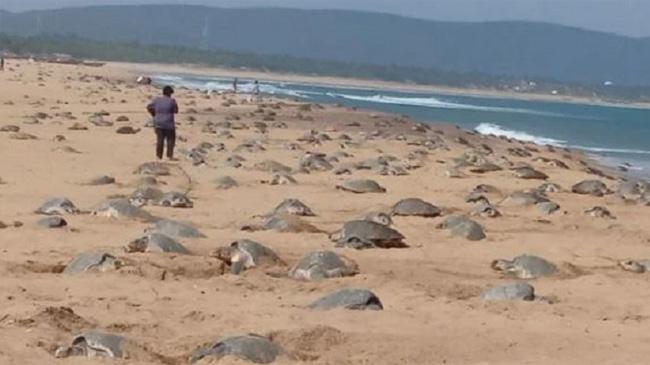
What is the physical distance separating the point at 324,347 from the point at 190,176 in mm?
10915

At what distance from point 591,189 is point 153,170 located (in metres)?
7.03

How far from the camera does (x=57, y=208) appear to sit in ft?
44.7

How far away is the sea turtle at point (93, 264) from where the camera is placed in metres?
10.4

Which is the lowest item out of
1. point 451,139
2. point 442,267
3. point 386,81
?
point 386,81

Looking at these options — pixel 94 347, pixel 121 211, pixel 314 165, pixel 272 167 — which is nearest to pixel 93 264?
A: pixel 94 347

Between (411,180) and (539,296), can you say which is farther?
(411,180)

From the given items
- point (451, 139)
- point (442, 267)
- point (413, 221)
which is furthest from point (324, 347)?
point (451, 139)

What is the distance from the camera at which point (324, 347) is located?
8.40 m

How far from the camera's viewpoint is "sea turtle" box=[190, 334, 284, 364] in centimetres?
780

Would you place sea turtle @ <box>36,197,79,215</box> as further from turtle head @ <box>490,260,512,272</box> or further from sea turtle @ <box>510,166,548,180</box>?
sea turtle @ <box>510,166,548,180</box>

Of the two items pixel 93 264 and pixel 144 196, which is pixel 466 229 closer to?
pixel 144 196

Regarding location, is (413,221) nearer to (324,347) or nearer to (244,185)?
(244,185)

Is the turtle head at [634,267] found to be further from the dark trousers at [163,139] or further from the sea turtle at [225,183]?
the dark trousers at [163,139]

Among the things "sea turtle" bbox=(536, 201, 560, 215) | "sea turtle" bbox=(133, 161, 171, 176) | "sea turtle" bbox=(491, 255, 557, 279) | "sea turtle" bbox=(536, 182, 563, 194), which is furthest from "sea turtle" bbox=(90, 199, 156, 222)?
"sea turtle" bbox=(536, 182, 563, 194)
